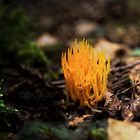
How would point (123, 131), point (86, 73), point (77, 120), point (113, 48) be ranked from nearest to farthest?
point (123, 131)
point (77, 120)
point (86, 73)
point (113, 48)

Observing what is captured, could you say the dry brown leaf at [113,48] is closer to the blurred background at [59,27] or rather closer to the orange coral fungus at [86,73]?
the blurred background at [59,27]

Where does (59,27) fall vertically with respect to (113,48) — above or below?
above

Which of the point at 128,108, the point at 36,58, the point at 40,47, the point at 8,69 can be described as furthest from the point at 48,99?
the point at 40,47

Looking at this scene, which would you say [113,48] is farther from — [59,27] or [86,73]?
[86,73]

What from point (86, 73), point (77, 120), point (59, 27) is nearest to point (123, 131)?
point (77, 120)

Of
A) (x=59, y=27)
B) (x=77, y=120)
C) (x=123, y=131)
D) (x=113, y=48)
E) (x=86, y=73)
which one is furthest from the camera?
(x=59, y=27)

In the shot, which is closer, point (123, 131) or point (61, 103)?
point (123, 131)

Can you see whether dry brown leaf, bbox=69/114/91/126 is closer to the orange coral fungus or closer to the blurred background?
the orange coral fungus

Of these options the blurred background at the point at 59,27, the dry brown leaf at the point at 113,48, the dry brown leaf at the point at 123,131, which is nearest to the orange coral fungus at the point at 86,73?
the dry brown leaf at the point at 123,131

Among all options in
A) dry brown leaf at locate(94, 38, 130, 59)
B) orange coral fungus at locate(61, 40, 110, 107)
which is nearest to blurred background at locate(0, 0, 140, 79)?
dry brown leaf at locate(94, 38, 130, 59)
